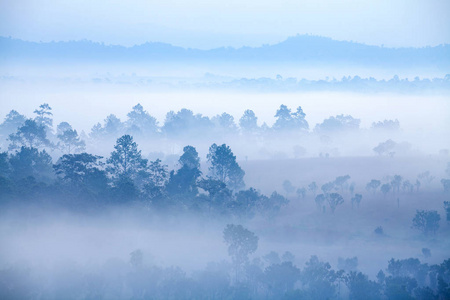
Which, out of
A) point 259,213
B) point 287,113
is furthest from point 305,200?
point 287,113

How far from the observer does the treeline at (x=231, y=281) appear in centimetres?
3469

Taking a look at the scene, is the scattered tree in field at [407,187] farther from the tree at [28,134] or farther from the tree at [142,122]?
the tree at [142,122]

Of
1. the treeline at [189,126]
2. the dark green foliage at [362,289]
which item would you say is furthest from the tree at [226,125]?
the dark green foliage at [362,289]

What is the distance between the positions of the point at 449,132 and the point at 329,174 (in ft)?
264

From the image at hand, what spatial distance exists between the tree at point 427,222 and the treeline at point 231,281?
9.09m

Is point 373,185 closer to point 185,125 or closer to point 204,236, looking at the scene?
point 204,236

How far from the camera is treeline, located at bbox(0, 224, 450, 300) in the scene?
1366 inches

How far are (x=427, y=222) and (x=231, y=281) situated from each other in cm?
2168

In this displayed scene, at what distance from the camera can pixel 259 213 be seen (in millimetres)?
55406

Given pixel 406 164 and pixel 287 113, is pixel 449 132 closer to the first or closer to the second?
pixel 287 113

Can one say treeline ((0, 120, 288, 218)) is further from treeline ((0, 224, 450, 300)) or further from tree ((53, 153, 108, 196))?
treeline ((0, 224, 450, 300))

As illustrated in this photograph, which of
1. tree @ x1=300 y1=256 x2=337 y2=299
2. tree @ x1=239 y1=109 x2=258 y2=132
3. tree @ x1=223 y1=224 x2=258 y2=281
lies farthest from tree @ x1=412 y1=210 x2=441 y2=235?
tree @ x1=239 y1=109 x2=258 y2=132

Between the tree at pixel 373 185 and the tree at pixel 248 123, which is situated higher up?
the tree at pixel 248 123

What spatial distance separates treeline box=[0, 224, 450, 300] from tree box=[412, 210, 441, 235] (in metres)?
9.09
